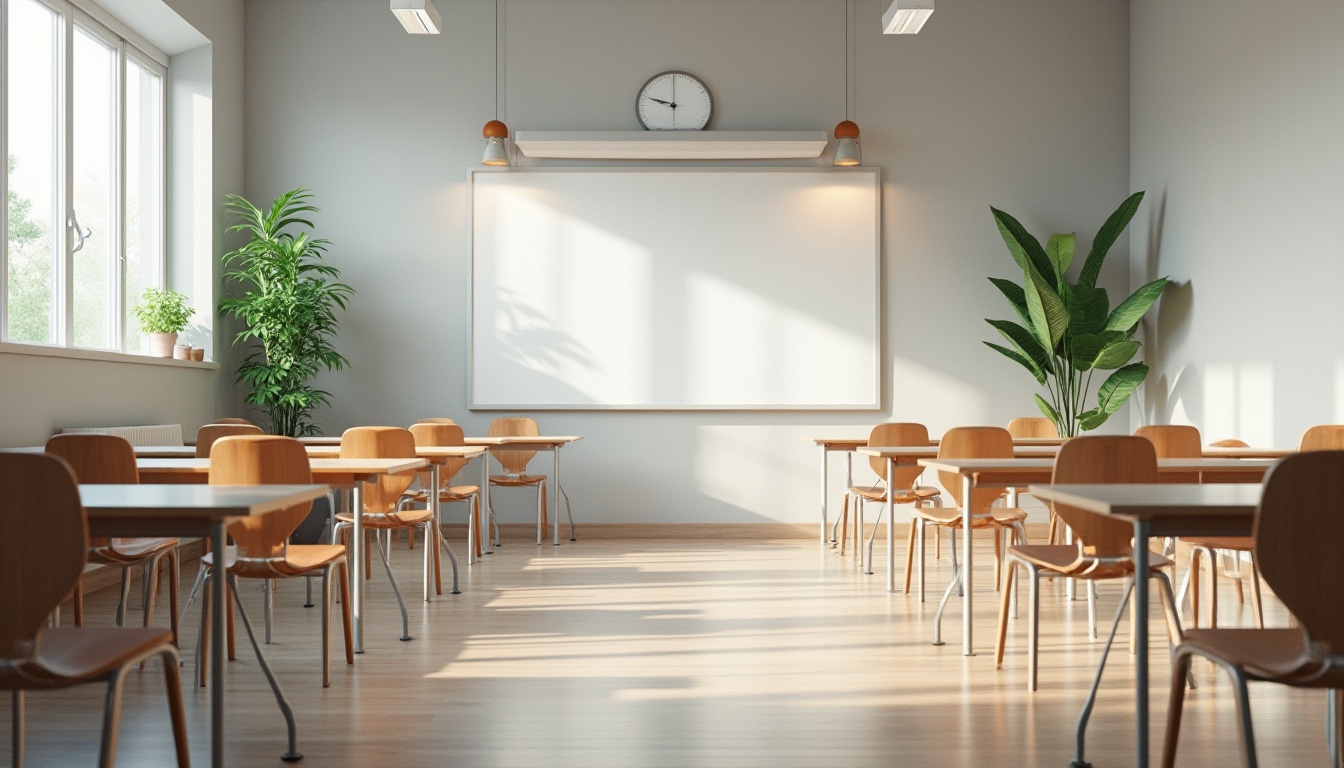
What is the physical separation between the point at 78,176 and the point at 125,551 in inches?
137

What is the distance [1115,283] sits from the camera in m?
7.80

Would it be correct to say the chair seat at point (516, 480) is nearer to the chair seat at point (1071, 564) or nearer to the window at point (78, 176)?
the window at point (78, 176)

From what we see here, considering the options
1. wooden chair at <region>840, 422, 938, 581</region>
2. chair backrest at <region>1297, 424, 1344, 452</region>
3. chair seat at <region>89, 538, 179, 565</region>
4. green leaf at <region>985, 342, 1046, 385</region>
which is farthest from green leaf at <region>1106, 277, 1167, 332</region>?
chair seat at <region>89, 538, 179, 565</region>

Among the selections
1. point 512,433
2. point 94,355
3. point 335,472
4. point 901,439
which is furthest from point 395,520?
point 901,439

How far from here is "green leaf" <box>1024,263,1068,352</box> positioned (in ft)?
23.0

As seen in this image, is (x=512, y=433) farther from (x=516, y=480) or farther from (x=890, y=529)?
(x=890, y=529)

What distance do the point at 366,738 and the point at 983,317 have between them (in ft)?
19.6

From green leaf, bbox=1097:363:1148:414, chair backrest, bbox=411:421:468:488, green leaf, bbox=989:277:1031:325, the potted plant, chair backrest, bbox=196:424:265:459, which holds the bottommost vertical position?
chair backrest, bbox=411:421:468:488

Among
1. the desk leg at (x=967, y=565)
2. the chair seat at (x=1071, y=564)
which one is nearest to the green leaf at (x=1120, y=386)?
the desk leg at (x=967, y=565)

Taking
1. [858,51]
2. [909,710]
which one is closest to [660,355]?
[858,51]

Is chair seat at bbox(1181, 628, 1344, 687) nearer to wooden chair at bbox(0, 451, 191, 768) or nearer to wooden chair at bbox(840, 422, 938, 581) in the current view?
wooden chair at bbox(0, 451, 191, 768)

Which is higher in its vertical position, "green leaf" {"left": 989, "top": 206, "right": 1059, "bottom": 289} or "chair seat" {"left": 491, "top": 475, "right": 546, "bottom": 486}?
"green leaf" {"left": 989, "top": 206, "right": 1059, "bottom": 289}

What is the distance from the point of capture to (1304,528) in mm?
1909

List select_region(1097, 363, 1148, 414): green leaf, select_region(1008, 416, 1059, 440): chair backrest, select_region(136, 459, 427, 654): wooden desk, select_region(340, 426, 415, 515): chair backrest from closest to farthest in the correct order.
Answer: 1. select_region(136, 459, 427, 654): wooden desk
2. select_region(340, 426, 415, 515): chair backrest
3. select_region(1008, 416, 1059, 440): chair backrest
4. select_region(1097, 363, 1148, 414): green leaf
